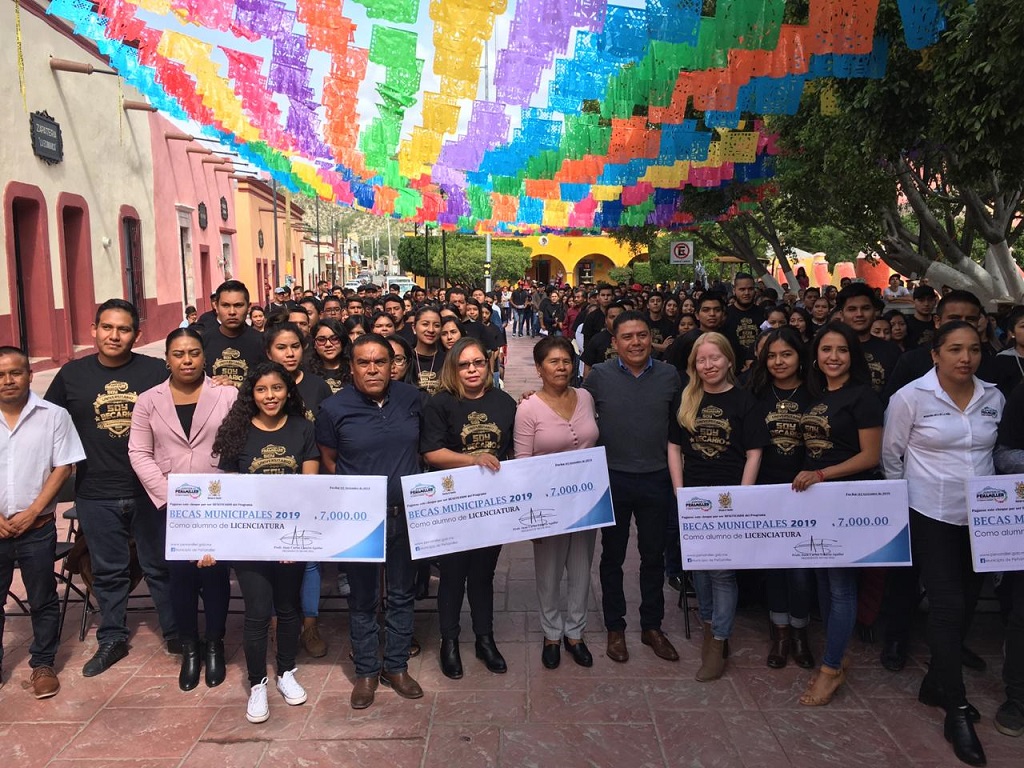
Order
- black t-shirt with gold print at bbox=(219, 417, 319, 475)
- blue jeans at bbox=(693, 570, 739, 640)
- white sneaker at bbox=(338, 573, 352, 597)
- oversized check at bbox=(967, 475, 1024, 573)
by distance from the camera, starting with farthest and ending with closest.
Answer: white sneaker at bbox=(338, 573, 352, 597)
blue jeans at bbox=(693, 570, 739, 640)
black t-shirt with gold print at bbox=(219, 417, 319, 475)
oversized check at bbox=(967, 475, 1024, 573)

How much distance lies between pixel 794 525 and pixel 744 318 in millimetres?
5249

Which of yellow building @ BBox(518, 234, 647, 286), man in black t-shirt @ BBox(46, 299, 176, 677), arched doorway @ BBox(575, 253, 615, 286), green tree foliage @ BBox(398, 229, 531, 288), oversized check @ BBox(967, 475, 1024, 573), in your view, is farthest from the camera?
arched doorway @ BBox(575, 253, 615, 286)

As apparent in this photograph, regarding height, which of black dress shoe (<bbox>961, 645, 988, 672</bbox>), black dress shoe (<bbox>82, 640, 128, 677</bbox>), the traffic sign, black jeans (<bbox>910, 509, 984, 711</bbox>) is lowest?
black dress shoe (<bbox>82, 640, 128, 677</bbox>)

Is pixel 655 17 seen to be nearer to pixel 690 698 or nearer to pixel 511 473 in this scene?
pixel 511 473

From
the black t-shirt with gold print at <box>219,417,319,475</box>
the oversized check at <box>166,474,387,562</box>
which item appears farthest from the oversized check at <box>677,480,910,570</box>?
the black t-shirt with gold print at <box>219,417,319,475</box>

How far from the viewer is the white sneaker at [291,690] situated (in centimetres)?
426

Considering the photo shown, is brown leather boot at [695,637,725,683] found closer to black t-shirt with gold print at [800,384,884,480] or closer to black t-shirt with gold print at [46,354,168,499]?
black t-shirt with gold print at [800,384,884,480]

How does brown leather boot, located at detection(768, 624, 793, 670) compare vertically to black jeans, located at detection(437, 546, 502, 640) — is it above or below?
below

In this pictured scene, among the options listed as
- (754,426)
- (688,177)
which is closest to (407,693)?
(754,426)

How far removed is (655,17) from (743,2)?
75 centimetres

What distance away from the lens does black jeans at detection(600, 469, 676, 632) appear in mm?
4621

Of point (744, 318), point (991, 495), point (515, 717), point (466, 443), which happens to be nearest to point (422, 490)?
point (466, 443)

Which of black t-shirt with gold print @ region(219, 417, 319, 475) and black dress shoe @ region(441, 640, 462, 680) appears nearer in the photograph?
black t-shirt with gold print @ region(219, 417, 319, 475)

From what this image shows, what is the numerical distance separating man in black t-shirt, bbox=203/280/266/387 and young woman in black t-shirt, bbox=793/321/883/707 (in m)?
3.91
